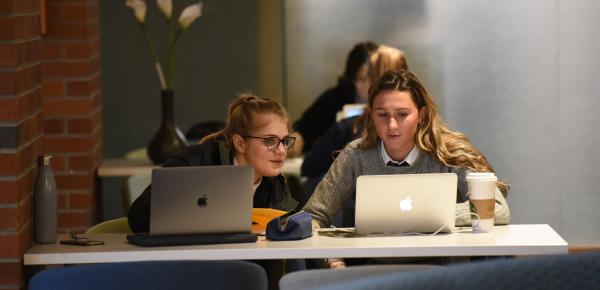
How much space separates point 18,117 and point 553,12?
404 cm

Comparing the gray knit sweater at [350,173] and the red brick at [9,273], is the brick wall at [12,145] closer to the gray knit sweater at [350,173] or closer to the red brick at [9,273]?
the red brick at [9,273]

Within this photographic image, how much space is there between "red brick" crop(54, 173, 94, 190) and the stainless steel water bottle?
202 cm

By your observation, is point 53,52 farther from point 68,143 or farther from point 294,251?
point 294,251

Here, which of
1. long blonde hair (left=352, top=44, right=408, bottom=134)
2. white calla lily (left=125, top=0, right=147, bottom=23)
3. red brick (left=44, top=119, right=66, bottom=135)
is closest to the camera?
red brick (left=44, top=119, right=66, bottom=135)

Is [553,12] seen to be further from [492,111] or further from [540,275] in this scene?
[540,275]

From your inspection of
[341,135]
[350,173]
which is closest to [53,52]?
[341,135]

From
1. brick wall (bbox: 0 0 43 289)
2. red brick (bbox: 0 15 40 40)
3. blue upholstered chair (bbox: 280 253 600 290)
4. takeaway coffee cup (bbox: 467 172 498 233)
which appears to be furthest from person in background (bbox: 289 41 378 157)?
blue upholstered chair (bbox: 280 253 600 290)

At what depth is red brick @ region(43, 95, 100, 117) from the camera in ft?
20.4

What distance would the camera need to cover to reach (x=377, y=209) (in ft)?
14.1

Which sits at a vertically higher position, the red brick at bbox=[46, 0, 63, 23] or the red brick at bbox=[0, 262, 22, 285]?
the red brick at bbox=[46, 0, 63, 23]

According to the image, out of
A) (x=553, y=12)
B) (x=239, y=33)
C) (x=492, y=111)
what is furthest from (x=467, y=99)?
(x=239, y=33)

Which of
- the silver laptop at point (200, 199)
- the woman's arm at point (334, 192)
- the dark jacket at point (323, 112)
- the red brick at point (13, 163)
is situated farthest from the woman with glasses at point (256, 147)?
the dark jacket at point (323, 112)

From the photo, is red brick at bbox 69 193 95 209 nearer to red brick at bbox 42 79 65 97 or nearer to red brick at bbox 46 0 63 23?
red brick at bbox 42 79 65 97

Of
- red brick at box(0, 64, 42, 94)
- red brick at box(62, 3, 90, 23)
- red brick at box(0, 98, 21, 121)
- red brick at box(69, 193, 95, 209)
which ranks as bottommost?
red brick at box(69, 193, 95, 209)
